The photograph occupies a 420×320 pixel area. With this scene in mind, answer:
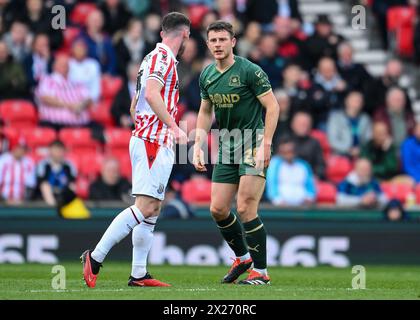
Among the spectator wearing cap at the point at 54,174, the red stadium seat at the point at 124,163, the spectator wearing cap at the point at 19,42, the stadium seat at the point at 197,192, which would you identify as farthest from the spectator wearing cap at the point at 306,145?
the spectator wearing cap at the point at 19,42

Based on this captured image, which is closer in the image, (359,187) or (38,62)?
(359,187)

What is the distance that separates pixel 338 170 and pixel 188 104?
2.60m

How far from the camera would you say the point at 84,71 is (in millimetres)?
16984

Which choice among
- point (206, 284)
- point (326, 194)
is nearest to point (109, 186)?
point (326, 194)

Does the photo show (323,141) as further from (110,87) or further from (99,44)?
(99,44)

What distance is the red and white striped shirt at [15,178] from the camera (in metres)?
15.4

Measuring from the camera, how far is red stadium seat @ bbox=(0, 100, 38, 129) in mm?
16578

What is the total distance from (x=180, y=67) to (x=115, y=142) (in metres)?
1.63

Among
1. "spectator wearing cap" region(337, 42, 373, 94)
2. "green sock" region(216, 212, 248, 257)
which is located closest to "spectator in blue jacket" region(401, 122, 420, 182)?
"spectator wearing cap" region(337, 42, 373, 94)

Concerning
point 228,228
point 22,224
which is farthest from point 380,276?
point 22,224

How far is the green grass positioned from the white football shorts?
888 mm

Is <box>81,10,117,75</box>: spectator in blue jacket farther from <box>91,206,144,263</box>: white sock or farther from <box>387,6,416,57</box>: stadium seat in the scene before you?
<box>91,206,144,263</box>: white sock

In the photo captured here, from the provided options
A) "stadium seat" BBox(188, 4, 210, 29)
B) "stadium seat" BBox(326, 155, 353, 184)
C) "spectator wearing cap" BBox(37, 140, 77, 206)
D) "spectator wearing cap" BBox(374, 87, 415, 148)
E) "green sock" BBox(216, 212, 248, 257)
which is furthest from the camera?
"stadium seat" BBox(188, 4, 210, 29)
